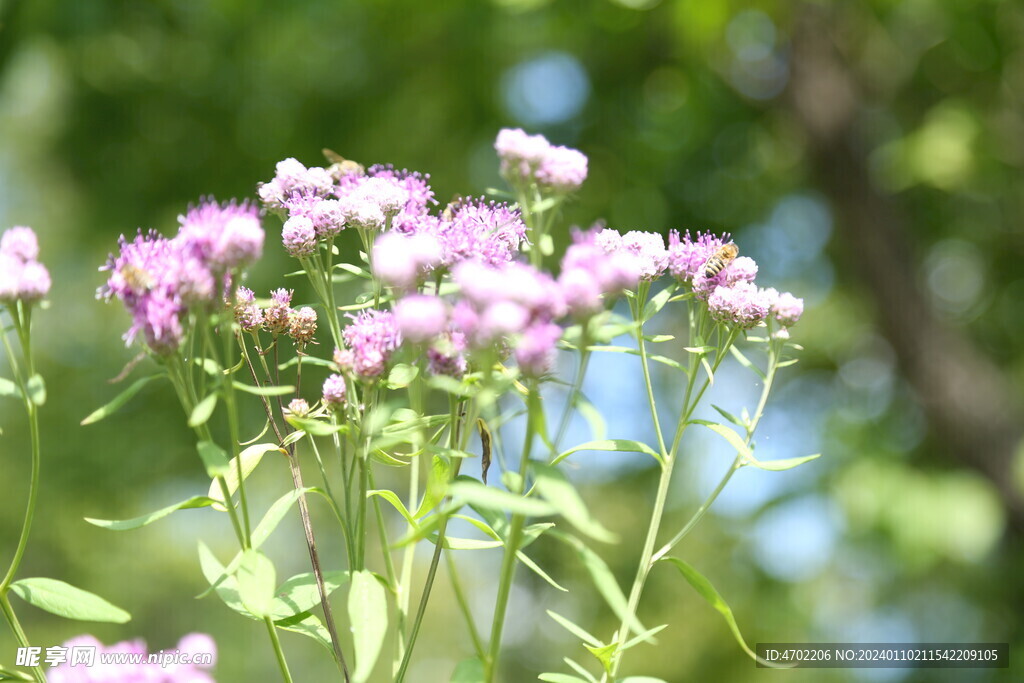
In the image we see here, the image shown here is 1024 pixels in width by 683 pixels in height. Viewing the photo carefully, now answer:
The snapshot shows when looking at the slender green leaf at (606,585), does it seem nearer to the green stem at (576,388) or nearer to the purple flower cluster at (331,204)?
the green stem at (576,388)

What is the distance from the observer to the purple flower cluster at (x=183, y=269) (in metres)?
0.69

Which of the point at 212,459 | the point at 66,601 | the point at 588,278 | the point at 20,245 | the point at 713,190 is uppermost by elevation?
the point at 713,190

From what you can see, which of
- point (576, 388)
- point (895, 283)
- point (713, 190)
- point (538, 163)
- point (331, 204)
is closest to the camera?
point (576, 388)

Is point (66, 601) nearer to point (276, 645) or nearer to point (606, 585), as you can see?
point (276, 645)

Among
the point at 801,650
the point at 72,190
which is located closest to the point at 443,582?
the point at 72,190

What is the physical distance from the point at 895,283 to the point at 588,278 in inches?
168

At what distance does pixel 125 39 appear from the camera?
4902mm

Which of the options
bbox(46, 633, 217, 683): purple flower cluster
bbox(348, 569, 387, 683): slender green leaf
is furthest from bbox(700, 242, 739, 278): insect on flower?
bbox(46, 633, 217, 683): purple flower cluster

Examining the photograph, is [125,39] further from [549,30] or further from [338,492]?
[338,492]

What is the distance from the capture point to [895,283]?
4.47 m

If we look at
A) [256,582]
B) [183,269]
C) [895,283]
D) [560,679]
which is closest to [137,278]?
[183,269]

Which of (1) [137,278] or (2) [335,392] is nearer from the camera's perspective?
(1) [137,278]

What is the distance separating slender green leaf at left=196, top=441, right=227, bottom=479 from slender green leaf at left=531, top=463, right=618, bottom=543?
25 centimetres

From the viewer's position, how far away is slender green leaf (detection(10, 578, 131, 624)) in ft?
2.58
